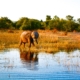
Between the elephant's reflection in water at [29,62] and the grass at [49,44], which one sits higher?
the elephant's reflection in water at [29,62]

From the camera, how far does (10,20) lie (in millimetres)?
65000

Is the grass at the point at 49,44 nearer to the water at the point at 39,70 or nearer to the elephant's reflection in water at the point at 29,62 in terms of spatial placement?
the elephant's reflection in water at the point at 29,62

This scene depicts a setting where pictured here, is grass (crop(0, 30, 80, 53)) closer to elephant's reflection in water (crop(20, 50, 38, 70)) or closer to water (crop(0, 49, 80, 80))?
elephant's reflection in water (crop(20, 50, 38, 70))

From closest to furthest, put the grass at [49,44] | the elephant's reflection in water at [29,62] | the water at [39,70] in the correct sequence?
the water at [39,70]
the elephant's reflection in water at [29,62]
the grass at [49,44]

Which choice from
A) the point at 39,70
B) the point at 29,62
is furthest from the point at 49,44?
the point at 39,70

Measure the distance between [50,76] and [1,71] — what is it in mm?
2258

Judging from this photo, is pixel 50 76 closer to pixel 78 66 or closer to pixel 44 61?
pixel 78 66

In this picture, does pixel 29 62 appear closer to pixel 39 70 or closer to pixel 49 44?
pixel 39 70

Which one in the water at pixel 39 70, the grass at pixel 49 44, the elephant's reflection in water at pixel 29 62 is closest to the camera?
the water at pixel 39 70

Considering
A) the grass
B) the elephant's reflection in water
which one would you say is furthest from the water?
the grass

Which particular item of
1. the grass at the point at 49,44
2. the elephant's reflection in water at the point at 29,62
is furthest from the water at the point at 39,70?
the grass at the point at 49,44

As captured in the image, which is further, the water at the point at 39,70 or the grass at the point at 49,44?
the grass at the point at 49,44

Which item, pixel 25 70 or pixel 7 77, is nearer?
pixel 7 77

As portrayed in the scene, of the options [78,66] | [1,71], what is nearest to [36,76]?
[1,71]
